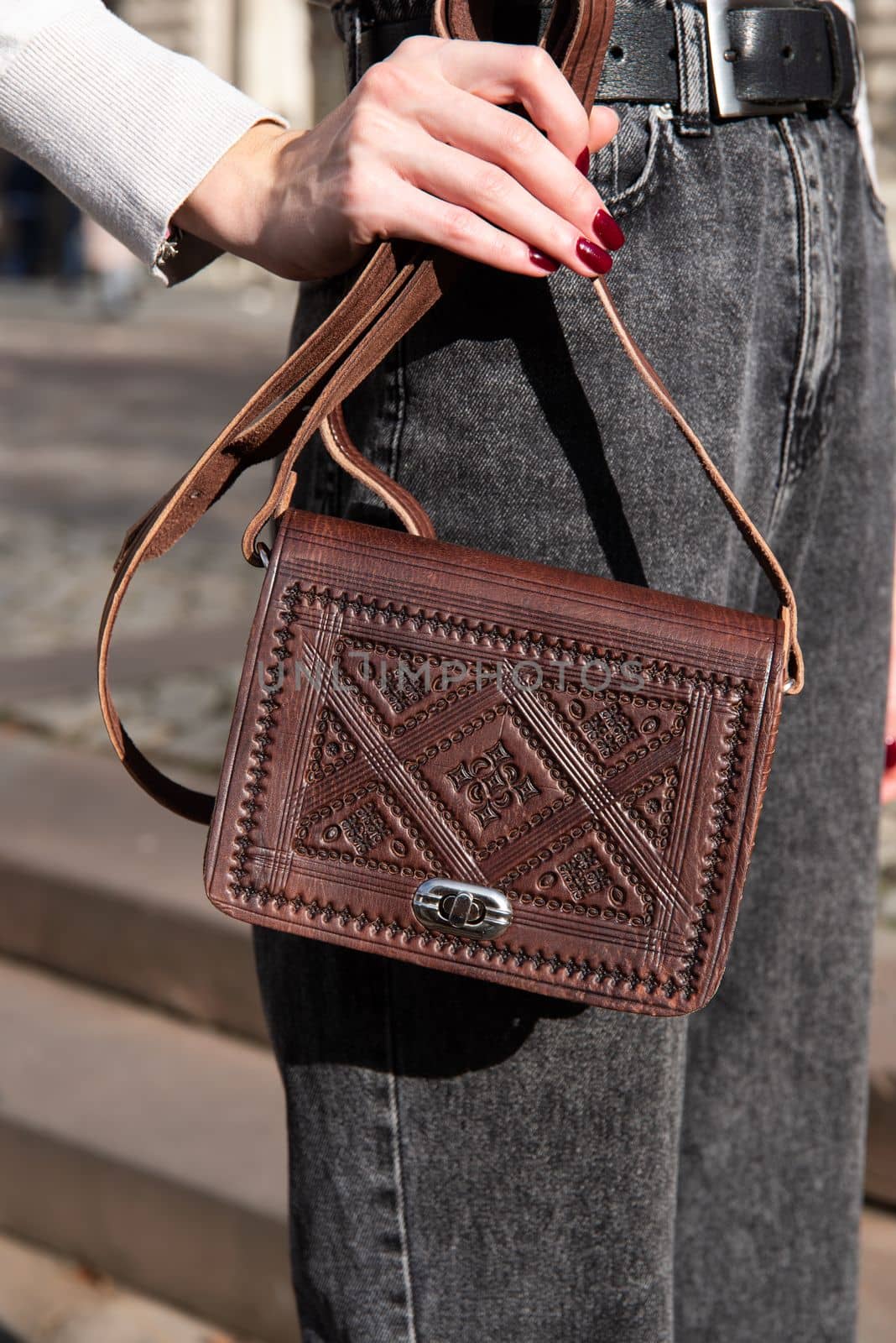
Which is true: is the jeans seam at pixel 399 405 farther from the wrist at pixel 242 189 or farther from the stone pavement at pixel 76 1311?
the stone pavement at pixel 76 1311

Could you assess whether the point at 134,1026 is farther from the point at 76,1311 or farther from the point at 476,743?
the point at 476,743

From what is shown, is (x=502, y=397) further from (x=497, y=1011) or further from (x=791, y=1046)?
(x=791, y=1046)

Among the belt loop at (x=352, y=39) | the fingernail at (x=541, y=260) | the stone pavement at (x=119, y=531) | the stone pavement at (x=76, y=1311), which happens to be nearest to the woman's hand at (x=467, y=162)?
the fingernail at (x=541, y=260)

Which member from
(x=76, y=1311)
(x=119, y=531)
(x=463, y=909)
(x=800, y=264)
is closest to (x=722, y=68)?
(x=800, y=264)

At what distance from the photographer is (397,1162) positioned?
939 millimetres

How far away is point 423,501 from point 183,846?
5.79 ft

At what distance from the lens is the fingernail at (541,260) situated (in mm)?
829

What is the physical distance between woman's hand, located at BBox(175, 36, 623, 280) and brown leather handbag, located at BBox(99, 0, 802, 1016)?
37 mm

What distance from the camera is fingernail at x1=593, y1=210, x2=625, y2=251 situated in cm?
83

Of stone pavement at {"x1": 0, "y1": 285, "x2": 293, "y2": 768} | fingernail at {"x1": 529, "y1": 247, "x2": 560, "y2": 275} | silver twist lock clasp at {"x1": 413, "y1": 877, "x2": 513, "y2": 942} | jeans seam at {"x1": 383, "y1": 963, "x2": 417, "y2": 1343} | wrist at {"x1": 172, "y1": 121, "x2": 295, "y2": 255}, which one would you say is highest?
wrist at {"x1": 172, "y1": 121, "x2": 295, "y2": 255}

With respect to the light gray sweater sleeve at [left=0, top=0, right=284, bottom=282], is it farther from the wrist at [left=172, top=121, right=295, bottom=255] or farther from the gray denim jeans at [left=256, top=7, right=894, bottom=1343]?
the gray denim jeans at [left=256, top=7, right=894, bottom=1343]

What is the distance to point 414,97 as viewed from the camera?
2.66 ft

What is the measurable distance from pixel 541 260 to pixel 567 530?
0.18 m

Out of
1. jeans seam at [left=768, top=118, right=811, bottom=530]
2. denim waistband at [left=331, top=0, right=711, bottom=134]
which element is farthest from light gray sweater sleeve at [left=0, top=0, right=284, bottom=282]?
jeans seam at [left=768, top=118, right=811, bottom=530]
